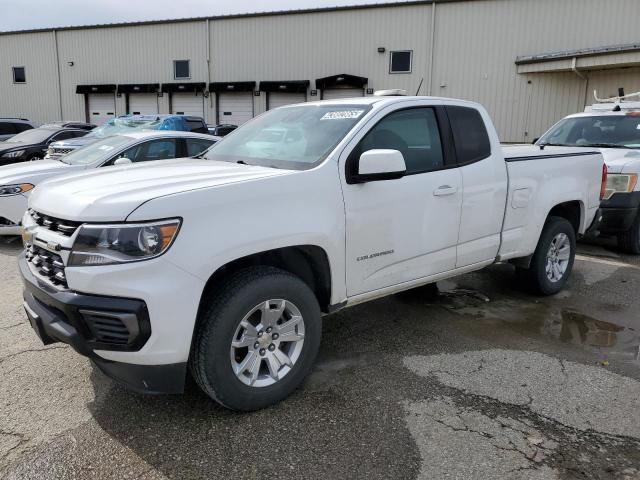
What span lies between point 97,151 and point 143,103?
22558 mm

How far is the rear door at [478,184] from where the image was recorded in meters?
4.24

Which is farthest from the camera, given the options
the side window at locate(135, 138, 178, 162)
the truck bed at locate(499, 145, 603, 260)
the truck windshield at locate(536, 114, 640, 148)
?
the side window at locate(135, 138, 178, 162)

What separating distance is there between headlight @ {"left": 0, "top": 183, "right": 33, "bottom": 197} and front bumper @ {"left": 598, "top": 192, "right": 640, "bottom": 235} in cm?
753

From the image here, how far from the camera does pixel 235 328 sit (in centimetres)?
287

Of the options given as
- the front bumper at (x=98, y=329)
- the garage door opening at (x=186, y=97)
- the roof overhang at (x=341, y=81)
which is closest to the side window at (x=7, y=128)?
the garage door opening at (x=186, y=97)

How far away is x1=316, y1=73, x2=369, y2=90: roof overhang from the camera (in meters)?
24.4

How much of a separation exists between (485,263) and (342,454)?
2.46m

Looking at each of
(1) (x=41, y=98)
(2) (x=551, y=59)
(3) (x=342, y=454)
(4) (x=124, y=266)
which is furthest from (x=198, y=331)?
(1) (x=41, y=98)

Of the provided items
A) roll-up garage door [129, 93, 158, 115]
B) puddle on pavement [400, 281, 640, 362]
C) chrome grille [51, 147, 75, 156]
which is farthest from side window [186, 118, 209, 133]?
roll-up garage door [129, 93, 158, 115]

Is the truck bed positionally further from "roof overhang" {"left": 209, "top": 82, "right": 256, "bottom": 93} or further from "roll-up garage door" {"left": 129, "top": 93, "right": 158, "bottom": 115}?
"roll-up garage door" {"left": 129, "top": 93, "right": 158, "bottom": 115}

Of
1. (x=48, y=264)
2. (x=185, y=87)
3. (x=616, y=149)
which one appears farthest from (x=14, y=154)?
(x=185, y=87)

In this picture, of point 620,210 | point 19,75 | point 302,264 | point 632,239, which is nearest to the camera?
point 302,264

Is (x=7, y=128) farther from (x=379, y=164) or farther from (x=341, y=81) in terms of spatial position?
(x=379, y=164)

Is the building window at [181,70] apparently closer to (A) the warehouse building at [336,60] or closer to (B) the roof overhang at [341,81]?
(A) the warehouse building at [336,60]
